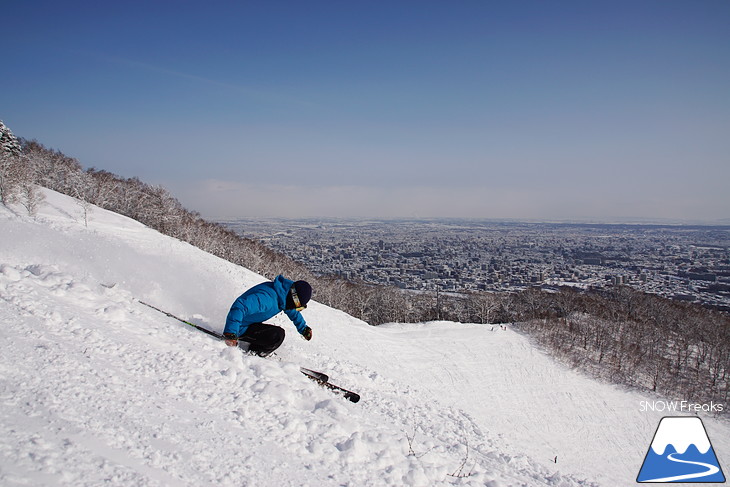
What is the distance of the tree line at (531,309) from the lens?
31000 millimetres

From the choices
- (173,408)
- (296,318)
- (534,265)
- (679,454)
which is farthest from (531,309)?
(534,265)

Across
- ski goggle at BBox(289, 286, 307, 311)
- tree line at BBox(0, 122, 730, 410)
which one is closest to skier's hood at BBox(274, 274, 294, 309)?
ski goggle at BBox(289, 286, 307, 311)

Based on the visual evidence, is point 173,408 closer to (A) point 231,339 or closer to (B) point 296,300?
(A) point 231,339

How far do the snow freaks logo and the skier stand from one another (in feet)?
24.6

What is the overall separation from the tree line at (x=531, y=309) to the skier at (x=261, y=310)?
2465cm

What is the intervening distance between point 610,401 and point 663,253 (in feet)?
427

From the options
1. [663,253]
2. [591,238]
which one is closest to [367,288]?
[663,253]

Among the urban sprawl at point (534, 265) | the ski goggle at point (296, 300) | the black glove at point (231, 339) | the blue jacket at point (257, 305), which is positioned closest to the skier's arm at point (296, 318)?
the blue jacket at point (257, 305)

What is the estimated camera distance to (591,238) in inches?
7062

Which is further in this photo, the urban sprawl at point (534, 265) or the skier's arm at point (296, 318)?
the urban sprawl at point (534, 265)

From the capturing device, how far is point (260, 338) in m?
7.27

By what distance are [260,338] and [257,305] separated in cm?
71

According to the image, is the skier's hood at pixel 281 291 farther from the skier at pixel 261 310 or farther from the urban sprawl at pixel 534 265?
the urban sprawl at pixel 534 265

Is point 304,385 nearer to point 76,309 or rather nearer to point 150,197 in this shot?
point 76,309
